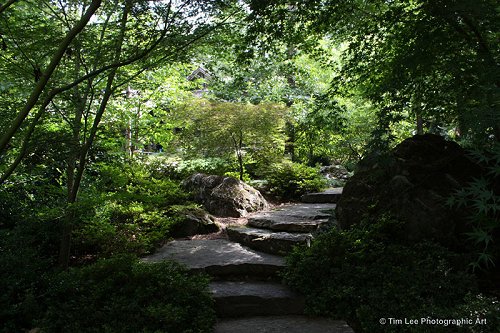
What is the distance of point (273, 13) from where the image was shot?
4.13 meters

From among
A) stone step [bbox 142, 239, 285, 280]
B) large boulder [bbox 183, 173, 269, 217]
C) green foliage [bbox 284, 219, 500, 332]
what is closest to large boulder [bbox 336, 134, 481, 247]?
green foliage [bbox 284, 219, 500, 332]

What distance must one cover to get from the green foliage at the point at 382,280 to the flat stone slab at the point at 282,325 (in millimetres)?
122

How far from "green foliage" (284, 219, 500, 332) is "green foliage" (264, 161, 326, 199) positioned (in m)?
5.00

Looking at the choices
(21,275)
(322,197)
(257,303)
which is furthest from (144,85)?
(322,197)

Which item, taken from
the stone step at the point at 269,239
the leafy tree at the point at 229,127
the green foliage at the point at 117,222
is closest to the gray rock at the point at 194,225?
the green foliage at the point at 117,222

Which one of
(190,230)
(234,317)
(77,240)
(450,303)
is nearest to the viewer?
(450,303)

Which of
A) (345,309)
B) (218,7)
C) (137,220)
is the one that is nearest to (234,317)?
(345,309)

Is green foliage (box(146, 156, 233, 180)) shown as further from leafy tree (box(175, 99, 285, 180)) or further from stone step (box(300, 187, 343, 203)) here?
stone step (box(300, 187, 343, 203))

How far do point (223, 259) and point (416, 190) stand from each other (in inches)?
111

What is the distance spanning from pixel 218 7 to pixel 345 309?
11.9ft

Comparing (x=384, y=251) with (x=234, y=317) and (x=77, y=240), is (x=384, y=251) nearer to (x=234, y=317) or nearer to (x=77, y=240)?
→ (x=234, y=317)

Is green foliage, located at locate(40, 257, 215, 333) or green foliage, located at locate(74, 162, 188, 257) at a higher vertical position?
green foliage, located at locate(74, 162, 188, 257)

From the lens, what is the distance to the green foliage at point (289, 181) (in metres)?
9.44

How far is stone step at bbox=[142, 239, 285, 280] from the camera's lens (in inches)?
176
